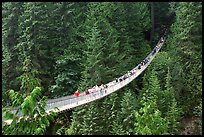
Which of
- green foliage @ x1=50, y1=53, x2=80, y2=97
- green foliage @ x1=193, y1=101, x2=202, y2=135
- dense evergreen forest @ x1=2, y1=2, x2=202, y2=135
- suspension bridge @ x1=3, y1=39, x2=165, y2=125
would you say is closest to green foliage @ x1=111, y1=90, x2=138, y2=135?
dense evergreen forest @ x1=2, y1=2, x2=202, y2=135

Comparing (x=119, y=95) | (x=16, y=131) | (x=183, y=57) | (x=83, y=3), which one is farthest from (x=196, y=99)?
(x=16, y=131)

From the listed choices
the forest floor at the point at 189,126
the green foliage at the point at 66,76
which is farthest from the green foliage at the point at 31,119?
the green foliage at the point at 66,76

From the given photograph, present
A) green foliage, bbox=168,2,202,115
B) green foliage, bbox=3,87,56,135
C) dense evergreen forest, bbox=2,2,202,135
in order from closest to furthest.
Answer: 1. green foliage, bbox=3,87,56,135
2. dense evergreen forest, bbox=2,2,202,135
3. green foliage, bbox=168,2,202,115

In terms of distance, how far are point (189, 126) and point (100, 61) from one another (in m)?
7.11

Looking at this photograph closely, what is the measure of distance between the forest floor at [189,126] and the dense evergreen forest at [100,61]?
71 mm

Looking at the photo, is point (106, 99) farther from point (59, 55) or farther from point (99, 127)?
point (59, 55)

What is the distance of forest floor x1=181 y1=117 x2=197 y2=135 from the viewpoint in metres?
23.4

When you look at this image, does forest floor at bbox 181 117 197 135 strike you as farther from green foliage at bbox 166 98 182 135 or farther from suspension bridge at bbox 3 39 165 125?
suspension bridge at bbox 3 39 165 125

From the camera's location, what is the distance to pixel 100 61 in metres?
24.4

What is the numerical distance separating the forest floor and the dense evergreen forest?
7cm

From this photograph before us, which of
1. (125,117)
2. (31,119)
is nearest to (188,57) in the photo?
(125,117)

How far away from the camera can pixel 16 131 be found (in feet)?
18.3

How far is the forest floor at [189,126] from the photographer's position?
23359mm

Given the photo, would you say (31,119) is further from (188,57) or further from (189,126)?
(188,57)
